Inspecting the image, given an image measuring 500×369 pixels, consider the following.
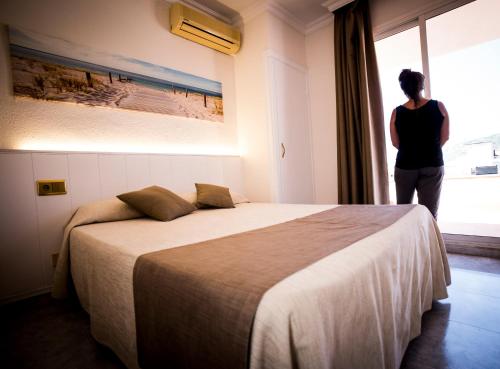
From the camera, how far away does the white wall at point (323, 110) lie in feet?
11.2

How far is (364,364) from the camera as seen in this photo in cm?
69

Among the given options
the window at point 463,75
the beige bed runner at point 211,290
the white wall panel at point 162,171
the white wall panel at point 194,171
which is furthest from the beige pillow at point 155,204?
the window at point 463,75

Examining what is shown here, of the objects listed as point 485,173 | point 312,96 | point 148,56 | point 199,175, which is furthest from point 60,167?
point 485,173

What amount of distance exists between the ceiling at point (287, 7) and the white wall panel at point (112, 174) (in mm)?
2169

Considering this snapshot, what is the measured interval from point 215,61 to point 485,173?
4.76 meters

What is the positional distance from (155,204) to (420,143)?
2155 mm

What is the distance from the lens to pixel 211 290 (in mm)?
649

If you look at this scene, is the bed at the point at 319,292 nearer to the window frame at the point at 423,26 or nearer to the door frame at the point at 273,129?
the door frame at the point at 273,129

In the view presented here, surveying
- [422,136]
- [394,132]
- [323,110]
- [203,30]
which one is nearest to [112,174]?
[203,30]

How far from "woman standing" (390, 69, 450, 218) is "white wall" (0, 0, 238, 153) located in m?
1.96

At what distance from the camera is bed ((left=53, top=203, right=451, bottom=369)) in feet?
1.76

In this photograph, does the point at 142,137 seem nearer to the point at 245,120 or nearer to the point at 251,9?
the point at 245,120

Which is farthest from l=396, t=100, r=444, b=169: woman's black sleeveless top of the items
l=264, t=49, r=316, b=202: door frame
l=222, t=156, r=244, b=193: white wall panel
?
l=222, t=156, r=244, b=193: white wall panel

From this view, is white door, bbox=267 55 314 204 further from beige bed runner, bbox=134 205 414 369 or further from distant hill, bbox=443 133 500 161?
beige bed runner, bbox=134 205 414 369
